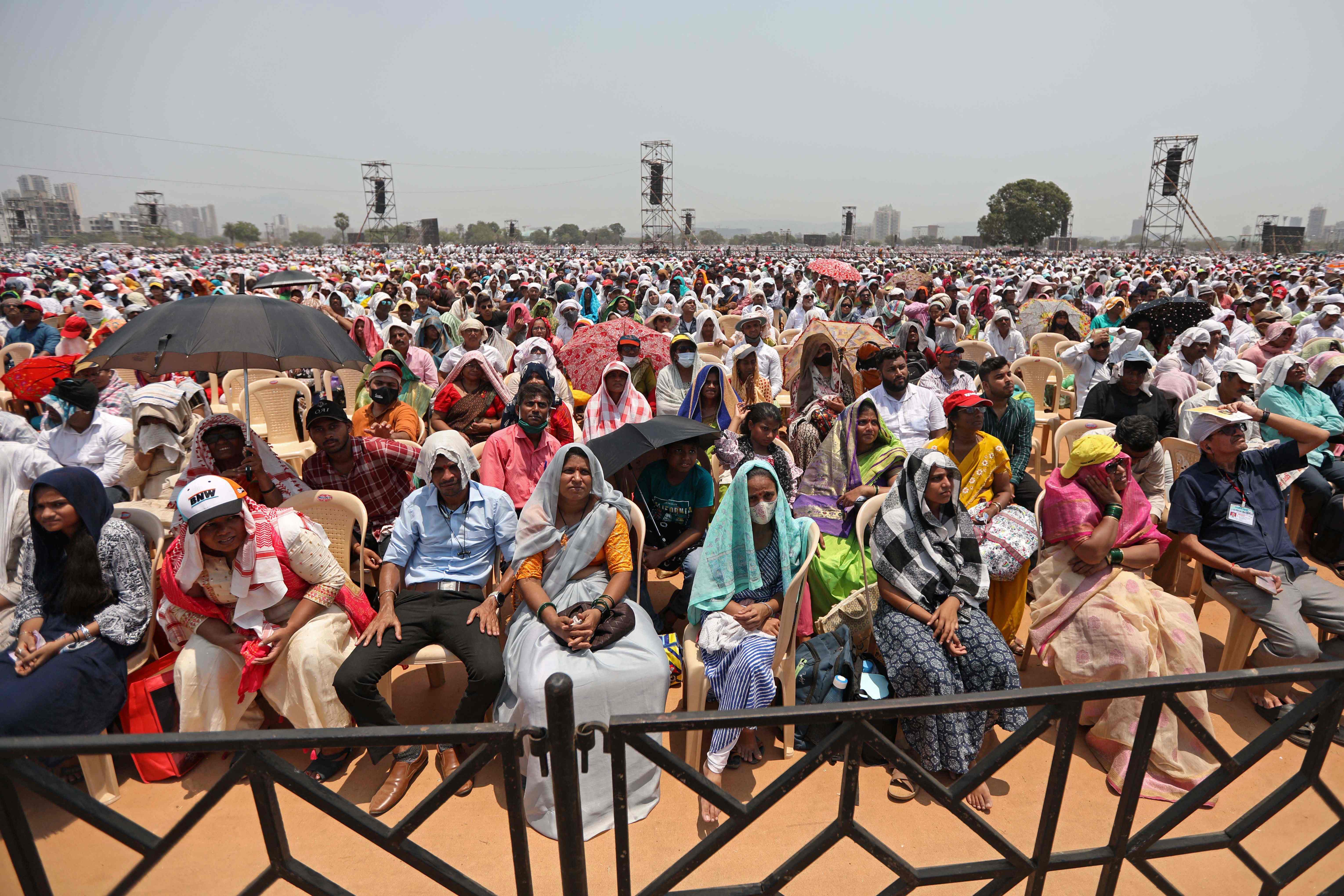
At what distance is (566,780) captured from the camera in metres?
1.49

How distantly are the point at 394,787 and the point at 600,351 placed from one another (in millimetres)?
5032

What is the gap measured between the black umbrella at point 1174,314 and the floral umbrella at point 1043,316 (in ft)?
6.04

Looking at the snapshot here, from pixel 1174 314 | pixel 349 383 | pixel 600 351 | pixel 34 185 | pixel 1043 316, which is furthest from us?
pixel 34 185

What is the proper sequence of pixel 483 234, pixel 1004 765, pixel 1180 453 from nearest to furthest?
pixel 1004 765
pixel 1180 453
pixel 483 234

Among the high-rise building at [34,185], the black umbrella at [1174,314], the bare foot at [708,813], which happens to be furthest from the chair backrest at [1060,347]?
the high-rise building at [34,185]

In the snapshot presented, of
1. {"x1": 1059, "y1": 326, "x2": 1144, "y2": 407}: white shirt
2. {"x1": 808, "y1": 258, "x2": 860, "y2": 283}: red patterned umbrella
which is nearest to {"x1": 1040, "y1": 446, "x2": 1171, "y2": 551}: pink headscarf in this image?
{"x1": 1059, "y1": 326, "x2": 1144, "y2": 407}: white shirt

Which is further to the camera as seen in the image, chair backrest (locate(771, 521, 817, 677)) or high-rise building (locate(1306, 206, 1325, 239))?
high-rise building (locate(1306, 206, 1325, 239))

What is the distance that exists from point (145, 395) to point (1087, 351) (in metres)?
7.94

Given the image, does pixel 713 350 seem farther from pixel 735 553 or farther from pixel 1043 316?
pixel 735 553

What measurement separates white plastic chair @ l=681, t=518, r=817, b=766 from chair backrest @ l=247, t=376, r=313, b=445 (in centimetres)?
476

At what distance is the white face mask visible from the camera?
3.17 m

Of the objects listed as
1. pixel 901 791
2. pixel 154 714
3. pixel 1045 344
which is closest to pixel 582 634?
pixel 901 791

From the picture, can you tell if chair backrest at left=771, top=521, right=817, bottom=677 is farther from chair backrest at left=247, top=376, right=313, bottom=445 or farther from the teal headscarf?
chair backrest at left=247, top=376, right=313, bottom=445

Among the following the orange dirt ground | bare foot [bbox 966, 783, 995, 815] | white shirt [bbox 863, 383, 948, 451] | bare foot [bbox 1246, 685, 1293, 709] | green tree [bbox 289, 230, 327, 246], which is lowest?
the orange dirt ground
